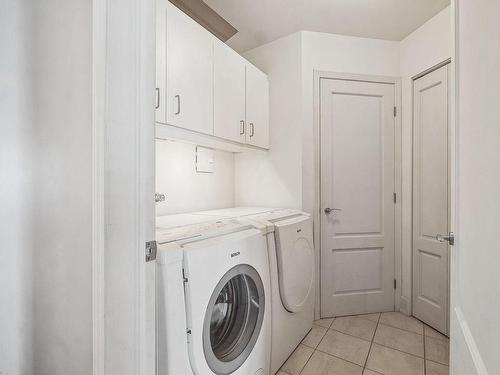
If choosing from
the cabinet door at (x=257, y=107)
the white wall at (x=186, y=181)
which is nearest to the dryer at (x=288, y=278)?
the white wall at (x=186, y=181)

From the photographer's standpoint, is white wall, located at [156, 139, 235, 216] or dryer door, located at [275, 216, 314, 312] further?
white wall, located at [156, 139, 235, 216]

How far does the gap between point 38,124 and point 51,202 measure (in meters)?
0.32

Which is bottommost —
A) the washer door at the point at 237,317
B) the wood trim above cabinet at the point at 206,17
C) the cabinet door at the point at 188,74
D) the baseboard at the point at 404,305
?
the baseboard at the point at 404,305

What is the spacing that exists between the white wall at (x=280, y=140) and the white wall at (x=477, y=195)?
1.46m

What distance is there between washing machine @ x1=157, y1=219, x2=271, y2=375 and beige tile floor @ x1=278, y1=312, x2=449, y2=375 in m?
0.46

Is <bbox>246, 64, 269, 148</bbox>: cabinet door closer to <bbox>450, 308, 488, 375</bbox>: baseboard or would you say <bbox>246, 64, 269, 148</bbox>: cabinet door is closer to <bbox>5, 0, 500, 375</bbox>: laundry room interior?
<bbox>5, 0, 500, 375</bbox>: laundry room interior

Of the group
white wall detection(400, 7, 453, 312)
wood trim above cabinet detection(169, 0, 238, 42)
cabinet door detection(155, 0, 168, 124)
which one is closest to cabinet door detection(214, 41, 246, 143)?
wood trim above cabinet detection(169, 0, 238, 42)

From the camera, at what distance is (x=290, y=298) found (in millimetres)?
1755

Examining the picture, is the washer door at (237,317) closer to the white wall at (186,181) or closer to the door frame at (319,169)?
the white wall at (186,181)

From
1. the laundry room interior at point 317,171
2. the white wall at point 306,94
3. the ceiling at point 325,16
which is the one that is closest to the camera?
the laundry room interior at point 317,171

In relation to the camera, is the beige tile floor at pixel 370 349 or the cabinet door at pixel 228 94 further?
the cabinet door at pixel 228 94

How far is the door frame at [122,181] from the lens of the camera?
0.83 metres

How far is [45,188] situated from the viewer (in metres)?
1.07

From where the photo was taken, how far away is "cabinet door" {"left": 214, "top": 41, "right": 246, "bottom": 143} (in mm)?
1885
